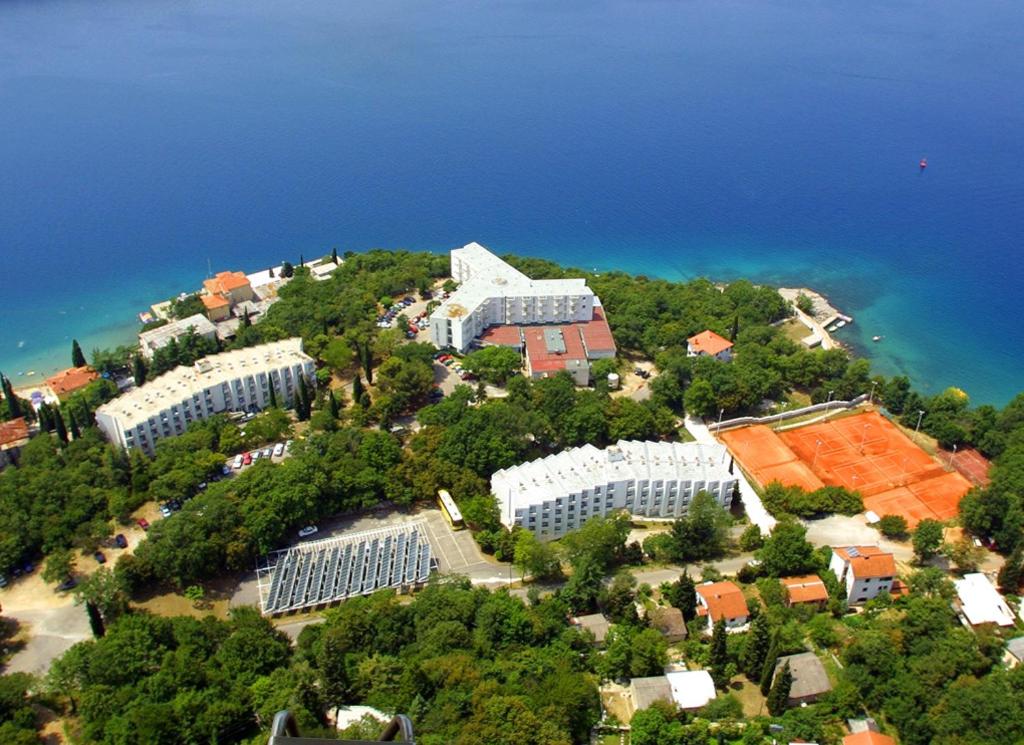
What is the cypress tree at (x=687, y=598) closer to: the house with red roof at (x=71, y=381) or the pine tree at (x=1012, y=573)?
the pine tree at (x=1012, y=573)

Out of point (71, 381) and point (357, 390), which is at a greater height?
point (357, 390)

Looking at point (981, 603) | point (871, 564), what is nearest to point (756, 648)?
point (871, 564)

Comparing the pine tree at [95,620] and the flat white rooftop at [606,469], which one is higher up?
the flat white rooftop at [606,469]

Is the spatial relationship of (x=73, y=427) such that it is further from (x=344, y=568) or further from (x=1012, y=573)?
(x=1012, y=573)

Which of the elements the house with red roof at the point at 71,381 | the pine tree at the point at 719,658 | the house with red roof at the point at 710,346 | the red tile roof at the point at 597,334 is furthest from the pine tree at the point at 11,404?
the pine tree at the point at 719,658

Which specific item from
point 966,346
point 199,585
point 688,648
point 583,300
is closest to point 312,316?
point 583,300
